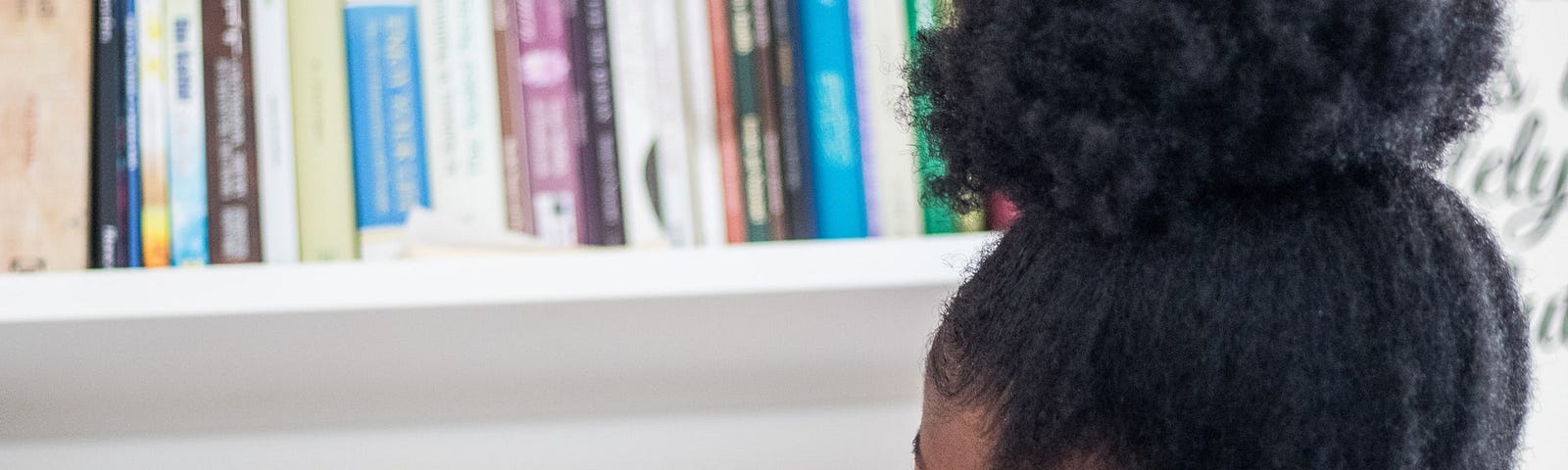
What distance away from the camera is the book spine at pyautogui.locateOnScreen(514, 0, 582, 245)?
2.26ft

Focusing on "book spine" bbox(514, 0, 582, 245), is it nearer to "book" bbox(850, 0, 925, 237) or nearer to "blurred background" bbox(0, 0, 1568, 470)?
"blurred background" bbox(0, 0, 1568, 470)

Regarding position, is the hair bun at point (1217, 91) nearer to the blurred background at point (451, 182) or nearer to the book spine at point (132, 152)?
the blurred background at point (451, 182)

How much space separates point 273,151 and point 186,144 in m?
0.04

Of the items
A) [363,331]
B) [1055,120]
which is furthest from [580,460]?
[1055,120]

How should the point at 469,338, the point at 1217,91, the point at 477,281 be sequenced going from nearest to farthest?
the point at 1217,91 < the point at 477,281 < the point at 469,338

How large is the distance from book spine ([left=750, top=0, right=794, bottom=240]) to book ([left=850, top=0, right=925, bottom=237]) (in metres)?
0.05

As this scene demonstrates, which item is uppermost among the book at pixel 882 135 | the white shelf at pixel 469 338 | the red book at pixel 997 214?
the book at pixel 882 135

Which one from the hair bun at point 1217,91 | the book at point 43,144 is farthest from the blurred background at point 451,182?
the hair bun at point 1217,91

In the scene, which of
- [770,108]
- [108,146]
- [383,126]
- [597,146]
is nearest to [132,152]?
[108,146]

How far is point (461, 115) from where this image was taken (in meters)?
0.69

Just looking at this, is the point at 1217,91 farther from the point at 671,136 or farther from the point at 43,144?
the point at 43,144

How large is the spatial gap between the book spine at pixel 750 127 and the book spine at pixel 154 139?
31cm

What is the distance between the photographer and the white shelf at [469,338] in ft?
2.03

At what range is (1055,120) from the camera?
398mm
